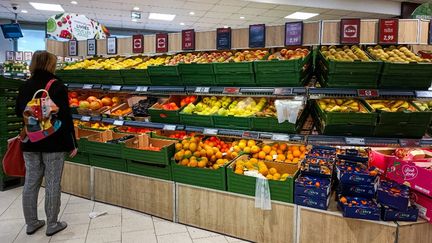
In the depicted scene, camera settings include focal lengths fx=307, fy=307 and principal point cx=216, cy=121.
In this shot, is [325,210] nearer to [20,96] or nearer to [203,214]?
[203,214]

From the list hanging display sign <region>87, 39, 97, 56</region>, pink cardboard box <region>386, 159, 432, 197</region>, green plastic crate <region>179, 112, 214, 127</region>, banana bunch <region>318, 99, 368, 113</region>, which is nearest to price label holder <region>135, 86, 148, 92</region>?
green plastic crate <region>179, 112, 214, 127</region>

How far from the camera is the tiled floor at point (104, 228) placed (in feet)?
10.0

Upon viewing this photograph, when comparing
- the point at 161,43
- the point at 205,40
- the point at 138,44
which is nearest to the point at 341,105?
the point at 205,40

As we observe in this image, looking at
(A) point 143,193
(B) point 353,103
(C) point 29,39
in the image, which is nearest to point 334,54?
(B) point 353,103

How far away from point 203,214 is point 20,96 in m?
2.16

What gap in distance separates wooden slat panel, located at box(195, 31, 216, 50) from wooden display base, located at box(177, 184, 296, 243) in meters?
1.90

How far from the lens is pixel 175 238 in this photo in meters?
3.08

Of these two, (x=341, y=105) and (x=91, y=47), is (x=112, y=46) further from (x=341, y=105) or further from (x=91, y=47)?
(x=341, y=105)

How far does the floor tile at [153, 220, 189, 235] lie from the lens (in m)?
3.21

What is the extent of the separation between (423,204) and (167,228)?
2.39m

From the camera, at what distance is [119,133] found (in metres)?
4.20

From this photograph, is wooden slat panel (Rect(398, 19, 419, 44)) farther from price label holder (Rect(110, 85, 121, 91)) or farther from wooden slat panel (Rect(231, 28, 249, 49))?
price label holder (Rect(110, 85, 121, 91))

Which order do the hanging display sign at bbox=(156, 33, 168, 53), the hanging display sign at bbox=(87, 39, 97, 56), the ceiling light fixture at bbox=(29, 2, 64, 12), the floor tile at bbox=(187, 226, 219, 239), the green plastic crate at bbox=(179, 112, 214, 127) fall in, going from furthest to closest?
the ceiling light fixture at bbox=(29, 2, 64, 12), the hanging display sign at bbox=(87, 39, 97, 56), the hanging display sign at bbox=(156, 33, 168, 53), the green plastic crate at bbox=(179, 112, 214, 127), the floor tile at bbox=(187, 226, 219, 239)

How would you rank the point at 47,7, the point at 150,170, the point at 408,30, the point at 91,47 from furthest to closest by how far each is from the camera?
the point at 47,7
the point at 91,47
the point at 150,170
the point at 408,30
